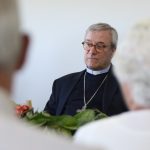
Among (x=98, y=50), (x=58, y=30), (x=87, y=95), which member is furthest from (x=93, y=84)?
(x=58, y=30)

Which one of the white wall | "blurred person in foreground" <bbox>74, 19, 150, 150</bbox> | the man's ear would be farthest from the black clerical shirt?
the man's ear

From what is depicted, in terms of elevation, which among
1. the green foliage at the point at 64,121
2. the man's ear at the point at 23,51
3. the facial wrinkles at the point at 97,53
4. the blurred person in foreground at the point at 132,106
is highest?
the man's ear at the point at 23,51

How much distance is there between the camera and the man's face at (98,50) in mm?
2576

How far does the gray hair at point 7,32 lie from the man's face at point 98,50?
1.97m

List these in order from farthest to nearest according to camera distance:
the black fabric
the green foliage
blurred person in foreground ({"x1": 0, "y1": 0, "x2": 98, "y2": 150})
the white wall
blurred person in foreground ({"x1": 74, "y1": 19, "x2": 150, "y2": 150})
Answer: the white wall, the black fabric, the green foliage, blurred person in foreground ({"x1": 74, "y1": 19, "x2": 150, "y2": 150}), blurred person in foreground ({"x1": 0, "y1": 0, "x2": 98, "y2": 150})

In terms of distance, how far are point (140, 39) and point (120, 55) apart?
0.07 m

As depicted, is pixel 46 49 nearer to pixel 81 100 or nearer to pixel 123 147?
pixel 81 100

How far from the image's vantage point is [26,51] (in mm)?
678

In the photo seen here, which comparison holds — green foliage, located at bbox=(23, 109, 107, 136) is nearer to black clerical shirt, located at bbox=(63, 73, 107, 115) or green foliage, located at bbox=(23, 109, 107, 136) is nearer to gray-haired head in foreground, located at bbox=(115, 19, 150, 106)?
gray-haired head in foreground, located at bbox=(115, 19, 150, 106)

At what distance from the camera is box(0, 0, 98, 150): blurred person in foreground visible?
561mm

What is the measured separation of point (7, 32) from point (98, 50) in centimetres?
203

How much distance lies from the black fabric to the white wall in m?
0.51

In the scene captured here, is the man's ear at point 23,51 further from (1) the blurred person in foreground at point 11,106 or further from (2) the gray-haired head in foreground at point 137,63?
(2) the gray-haired head in foreground at point 137,63

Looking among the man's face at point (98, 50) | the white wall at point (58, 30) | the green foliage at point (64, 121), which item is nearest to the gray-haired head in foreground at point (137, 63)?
the green foliage at point (64, 121)
